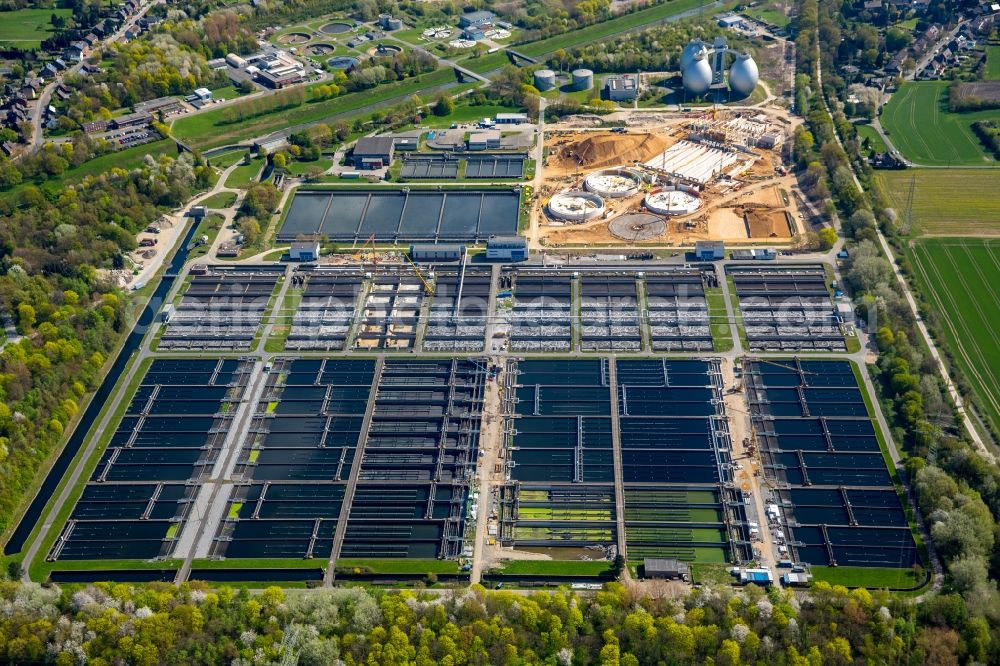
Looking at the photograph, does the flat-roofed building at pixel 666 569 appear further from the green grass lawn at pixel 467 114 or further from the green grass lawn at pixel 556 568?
the green grass lawn at pixel 467 114

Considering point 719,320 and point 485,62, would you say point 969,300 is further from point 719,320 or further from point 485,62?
point 485,62

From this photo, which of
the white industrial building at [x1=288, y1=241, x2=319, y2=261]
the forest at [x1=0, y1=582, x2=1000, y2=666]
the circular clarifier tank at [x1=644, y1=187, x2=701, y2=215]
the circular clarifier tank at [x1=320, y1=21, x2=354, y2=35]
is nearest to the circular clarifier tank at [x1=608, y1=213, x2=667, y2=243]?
the circular clarifier tank at [x1=644, y1=187, x2=701, y2=215]

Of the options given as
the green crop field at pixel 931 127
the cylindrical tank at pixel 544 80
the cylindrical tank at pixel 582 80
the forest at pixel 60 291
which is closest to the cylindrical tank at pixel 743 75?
the green crop field at pixel 931 127

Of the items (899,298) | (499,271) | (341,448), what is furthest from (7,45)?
(899,298)

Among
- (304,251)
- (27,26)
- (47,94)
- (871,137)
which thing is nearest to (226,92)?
(47,94)

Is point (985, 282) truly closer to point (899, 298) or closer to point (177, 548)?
point (899, 298)
